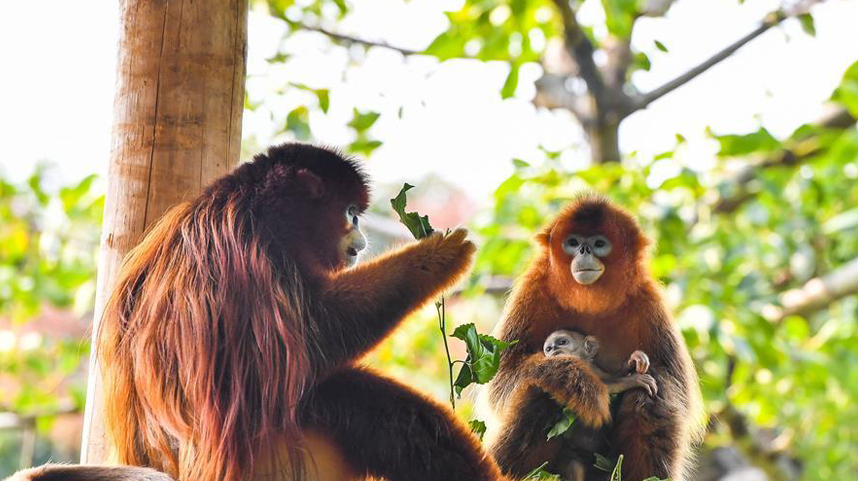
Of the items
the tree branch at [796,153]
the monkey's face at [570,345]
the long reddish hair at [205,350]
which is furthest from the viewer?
the tree branch at [796,153]

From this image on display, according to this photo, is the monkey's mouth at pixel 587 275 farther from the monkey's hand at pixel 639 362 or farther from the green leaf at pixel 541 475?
the green leaf at pixel 541 475

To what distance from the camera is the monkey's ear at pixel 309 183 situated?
2943mm

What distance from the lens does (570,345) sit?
3.74 metres

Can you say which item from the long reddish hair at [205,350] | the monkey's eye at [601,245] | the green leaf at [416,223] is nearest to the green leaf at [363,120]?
the monkey's eye at [601,245]

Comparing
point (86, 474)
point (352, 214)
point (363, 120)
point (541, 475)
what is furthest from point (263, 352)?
point (363, 120)

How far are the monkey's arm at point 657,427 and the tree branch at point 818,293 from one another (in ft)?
11.2

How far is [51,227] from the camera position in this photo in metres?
7.11

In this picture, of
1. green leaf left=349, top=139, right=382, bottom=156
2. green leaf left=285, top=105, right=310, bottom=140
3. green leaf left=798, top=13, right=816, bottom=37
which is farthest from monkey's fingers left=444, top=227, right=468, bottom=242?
green leaf left=798, top=13, right=816, bottom=37

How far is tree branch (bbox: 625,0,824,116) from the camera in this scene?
6102 mm

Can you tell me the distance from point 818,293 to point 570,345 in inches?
167

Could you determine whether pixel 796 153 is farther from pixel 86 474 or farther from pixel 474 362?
pixel 86 474

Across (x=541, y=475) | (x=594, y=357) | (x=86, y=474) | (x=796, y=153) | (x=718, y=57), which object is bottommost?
(x=541, y=475)

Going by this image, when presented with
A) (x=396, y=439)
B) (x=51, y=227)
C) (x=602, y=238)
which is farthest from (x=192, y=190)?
(x=51, y=227)

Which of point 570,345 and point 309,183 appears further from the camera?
point 570,345
